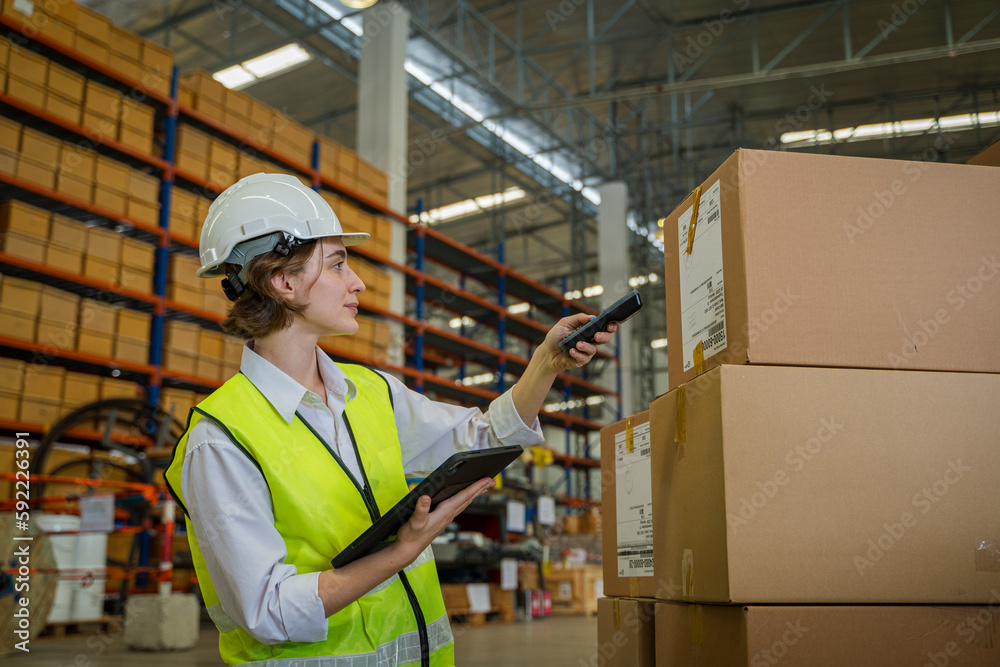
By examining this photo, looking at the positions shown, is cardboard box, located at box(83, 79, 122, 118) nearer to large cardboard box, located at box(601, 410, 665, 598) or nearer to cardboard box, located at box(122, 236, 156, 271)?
cardboard box, located at box(122, 236, 156, 271)

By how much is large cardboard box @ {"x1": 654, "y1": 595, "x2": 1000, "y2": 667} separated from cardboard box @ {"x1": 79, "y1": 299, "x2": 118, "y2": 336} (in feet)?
20.5

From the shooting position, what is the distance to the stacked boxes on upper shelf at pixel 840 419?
1486 millimetres

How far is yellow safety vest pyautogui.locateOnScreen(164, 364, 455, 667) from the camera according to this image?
1445mm

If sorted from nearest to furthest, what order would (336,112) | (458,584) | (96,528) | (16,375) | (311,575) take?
(311,575) → (96,528) → (16,375) → (458,584) → (336,112)

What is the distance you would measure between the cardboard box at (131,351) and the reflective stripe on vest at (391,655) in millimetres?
5916

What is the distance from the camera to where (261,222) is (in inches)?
65.5

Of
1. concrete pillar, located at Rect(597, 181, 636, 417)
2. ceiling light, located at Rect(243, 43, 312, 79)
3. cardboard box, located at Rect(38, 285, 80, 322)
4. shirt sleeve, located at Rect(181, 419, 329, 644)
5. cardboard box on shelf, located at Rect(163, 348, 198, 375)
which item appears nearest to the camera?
shirt sleeve, located at Rect(181, 419, 329, 644)

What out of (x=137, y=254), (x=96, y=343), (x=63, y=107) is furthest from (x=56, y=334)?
(x=63, y=107)

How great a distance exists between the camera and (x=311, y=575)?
137cm

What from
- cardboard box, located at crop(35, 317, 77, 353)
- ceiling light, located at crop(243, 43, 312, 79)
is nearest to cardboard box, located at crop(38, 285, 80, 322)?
cardboard box, located at crop(35, 317, 77, 353)

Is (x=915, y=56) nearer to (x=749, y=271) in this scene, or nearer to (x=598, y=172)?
(x=598, y=172)

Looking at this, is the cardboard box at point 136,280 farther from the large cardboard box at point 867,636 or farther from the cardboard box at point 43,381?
the large cardboard box at point 867,636

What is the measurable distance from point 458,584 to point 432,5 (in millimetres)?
8043

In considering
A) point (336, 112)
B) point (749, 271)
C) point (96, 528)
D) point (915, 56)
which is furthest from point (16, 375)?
point (915, 56)
